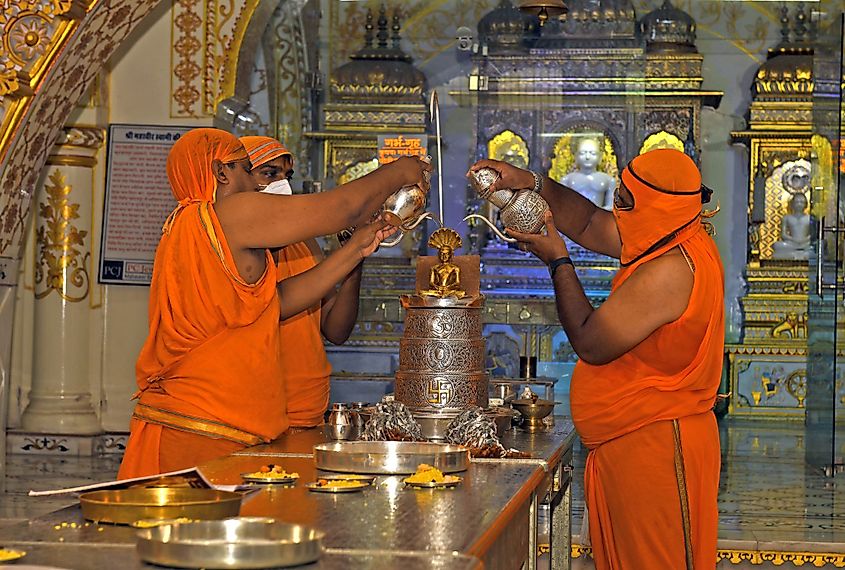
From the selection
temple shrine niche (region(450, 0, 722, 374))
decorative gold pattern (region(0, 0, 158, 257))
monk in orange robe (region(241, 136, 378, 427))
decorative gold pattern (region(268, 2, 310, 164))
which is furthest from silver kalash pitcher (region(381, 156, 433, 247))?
temple shrine niche (region(450, 0, 722, 374))

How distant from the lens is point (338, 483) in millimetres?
Result: 2426

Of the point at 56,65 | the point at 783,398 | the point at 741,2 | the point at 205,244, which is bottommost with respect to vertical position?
the point at 783,398

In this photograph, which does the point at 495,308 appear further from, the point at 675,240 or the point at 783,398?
the point at 675,240

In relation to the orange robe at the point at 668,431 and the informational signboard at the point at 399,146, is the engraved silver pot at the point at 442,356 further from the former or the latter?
the informational signboard at the point at 399,146

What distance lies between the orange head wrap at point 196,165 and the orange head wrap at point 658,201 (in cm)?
108

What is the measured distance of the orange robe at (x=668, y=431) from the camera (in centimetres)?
327

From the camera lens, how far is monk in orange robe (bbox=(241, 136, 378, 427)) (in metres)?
3.55

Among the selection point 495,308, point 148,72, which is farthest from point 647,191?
point 495,308

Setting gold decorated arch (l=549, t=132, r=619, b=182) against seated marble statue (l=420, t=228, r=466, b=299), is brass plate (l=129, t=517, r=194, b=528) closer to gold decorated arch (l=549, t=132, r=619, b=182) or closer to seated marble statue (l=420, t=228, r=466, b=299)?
seated marble statue (l=420, t=228, r=466, b=299)

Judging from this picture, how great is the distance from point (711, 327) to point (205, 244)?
1.30 meters

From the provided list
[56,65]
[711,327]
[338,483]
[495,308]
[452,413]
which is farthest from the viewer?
[495,308]

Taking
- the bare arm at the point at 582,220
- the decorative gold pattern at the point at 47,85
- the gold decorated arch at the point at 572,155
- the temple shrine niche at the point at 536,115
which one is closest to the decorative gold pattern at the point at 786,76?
the temple shrine niche at the point at 536,115

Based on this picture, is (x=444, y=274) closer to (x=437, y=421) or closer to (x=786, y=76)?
(x=437, y=421)

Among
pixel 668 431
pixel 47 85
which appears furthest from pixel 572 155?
pixel 668 431
